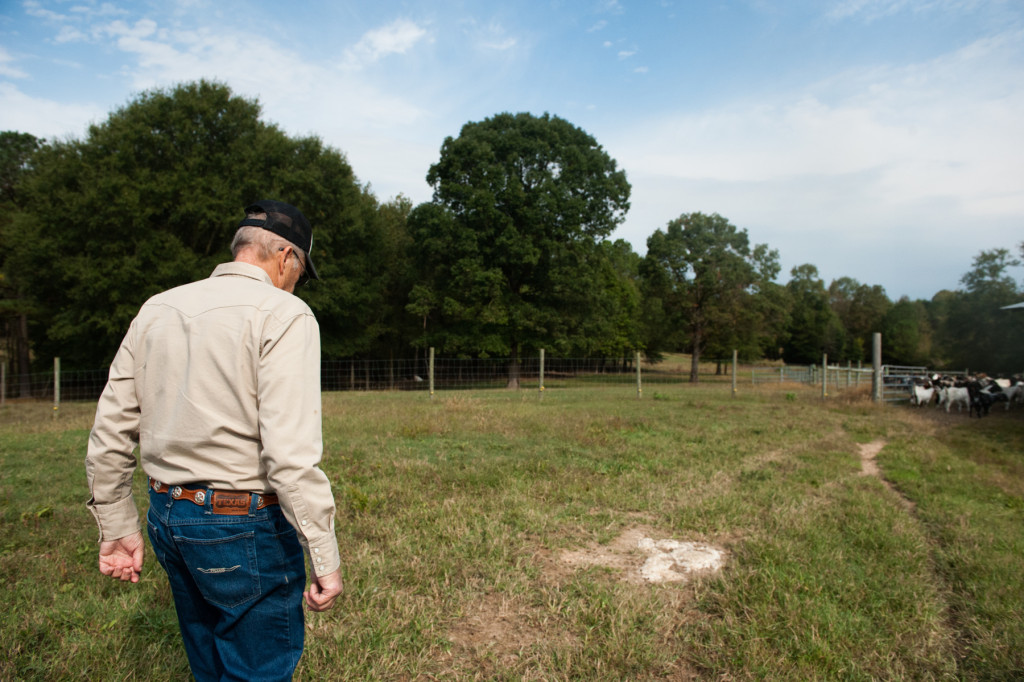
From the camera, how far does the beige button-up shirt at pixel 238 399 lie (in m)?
1.62

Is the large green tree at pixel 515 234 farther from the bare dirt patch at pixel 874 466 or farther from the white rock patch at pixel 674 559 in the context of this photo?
the white rock patch at pixel 674 559

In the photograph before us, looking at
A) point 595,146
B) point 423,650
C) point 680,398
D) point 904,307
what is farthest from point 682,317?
point 904,307

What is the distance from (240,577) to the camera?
1.64m

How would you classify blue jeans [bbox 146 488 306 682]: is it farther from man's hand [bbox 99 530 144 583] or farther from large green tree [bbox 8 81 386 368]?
large green tree [bbox 8 81 386 368]

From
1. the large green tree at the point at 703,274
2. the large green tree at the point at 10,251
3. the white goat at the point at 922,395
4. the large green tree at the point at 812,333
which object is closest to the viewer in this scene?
the white goat at the point at 922,395

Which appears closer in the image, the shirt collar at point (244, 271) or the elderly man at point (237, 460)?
the elderly man at point (237, 460)

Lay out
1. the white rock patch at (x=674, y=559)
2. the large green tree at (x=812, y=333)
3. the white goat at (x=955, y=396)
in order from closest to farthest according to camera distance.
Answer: the white rock patch at (x=674, y=559), the white goat at (x=955, y=396), the large green tree at (x=812, y=333)

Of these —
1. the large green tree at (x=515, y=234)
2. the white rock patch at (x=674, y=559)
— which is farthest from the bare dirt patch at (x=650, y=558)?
the large green tree at (x=515, y=234)

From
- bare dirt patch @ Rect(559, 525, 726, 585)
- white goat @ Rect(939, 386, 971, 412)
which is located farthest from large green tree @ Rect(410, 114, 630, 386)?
bare dirt patch @ Rect(559, 525, 726, 585)

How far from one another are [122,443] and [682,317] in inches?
1428

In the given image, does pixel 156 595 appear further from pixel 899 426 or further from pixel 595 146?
pixel 595 146

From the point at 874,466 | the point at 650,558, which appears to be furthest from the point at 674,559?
the point at 874,466

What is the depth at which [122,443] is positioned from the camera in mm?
1840

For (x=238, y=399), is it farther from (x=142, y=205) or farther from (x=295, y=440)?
(x=142, y=205)
